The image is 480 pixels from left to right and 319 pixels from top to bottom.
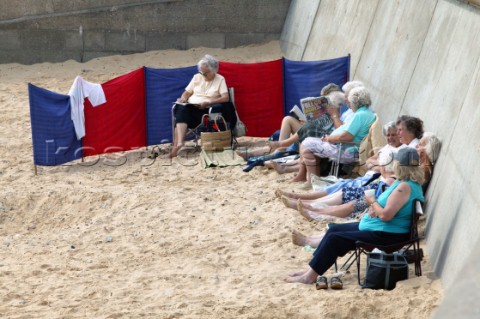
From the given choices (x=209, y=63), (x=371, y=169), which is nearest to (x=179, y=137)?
(x=209, y=63)

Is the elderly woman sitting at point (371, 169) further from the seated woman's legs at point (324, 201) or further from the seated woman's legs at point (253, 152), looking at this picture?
the seated woman's legs at point (253, 152)

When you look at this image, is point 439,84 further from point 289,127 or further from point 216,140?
point 216,140

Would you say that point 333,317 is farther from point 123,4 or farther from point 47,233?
point 123,4

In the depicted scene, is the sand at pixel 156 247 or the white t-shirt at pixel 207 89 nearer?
the sand at pixel 156 247

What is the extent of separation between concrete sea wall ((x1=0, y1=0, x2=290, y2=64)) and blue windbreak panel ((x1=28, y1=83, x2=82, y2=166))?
623 centimetres

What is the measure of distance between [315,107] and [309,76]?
2060 millimetres

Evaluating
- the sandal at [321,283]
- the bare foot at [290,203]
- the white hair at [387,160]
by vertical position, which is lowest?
the bare foot at [290,203]

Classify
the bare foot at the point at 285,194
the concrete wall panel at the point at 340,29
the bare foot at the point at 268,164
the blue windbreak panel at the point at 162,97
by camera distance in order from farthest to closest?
the concrete wall panel at the point at 340,29 → the blue windbreak panel at the point at 162,97 → the bare foot at the point at 268,164 → the bare foot at the point at 285,194

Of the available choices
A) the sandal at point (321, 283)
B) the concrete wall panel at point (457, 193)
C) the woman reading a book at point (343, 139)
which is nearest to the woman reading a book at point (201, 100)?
the woman reading a book at point (343, 139)

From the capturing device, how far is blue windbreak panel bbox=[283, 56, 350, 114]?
42.9ft

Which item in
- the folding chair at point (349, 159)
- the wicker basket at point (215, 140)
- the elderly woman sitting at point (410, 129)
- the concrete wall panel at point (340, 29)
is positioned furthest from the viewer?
the concrete wall panel at point (340, 29)

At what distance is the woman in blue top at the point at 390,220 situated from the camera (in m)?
7.47

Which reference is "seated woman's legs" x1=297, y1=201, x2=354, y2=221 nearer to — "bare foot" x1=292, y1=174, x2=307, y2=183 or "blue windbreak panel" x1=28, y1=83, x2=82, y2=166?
"bare foot" x1=292, y1=174, x2=307, y2=183

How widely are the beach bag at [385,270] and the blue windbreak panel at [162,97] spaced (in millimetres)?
6659
